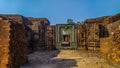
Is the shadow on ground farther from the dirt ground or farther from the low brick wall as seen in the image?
the low brick wall

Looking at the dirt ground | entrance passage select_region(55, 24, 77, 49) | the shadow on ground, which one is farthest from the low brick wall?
entrance passage select_region(55, 24, 77, 49)

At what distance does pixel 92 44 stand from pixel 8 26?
40.2ft

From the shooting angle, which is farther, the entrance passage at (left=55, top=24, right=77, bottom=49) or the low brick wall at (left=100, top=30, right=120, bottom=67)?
the entrance passage at (left=55, top=24, right=77, bottom=49)

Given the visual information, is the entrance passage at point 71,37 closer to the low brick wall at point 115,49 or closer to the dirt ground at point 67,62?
the dirt ground at point 67,62

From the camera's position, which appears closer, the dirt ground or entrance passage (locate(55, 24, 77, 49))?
the dirt ground

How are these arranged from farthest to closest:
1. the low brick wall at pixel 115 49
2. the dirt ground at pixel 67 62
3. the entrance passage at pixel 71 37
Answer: the entrance passage at pixel 71 37 < the low brick wall at pixel 115 49 < the dirt ground at pixel 67 62

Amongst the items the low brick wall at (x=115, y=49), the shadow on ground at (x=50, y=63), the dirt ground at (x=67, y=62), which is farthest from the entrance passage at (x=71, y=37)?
the low brick wall at (x=115, y=49)

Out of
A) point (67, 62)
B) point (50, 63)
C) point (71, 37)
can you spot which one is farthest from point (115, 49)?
point (71, 37)

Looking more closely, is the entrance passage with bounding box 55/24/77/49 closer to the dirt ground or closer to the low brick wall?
the dirt ground

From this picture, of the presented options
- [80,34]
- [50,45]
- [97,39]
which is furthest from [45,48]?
→ [97,39]

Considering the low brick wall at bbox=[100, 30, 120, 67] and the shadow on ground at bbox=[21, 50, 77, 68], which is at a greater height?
the low brick wall at bbox=[100, 30, 120, 67]

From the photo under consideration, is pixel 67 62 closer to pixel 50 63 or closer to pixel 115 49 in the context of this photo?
pixel 50 63

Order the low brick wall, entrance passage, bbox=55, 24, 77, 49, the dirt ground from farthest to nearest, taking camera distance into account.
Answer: entrance passage, bbox=55, 24, 77, 49 < the low brick wall < the dirt ground

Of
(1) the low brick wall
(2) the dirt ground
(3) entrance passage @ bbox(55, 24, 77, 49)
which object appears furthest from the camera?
(3) entrance passage @ bbox(55, 24, 77, 49)
